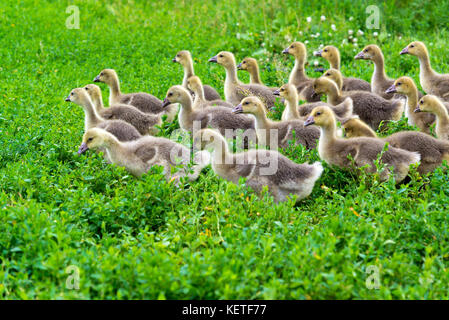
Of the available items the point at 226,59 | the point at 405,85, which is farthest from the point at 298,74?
the point at 405,85

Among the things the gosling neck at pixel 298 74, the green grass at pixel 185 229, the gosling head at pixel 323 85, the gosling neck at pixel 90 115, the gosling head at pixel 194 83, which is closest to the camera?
the green grass at pixel 185 229

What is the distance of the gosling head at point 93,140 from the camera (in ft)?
23.5

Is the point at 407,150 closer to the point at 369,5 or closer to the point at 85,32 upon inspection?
the point at 369,5

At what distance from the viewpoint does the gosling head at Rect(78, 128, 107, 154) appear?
283 inches

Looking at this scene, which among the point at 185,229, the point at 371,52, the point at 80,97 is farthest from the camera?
the point at 371,52

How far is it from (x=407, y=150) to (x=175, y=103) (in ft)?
12.8

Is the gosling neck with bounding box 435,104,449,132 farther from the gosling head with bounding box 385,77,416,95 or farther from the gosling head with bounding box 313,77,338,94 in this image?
the gosling head with bounding box 313,77,338,94

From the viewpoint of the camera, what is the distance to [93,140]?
719 cm

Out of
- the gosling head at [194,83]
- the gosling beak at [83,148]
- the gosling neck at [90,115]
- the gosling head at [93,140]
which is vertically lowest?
the gosling beak at [83,148]

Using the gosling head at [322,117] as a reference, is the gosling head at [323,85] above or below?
above

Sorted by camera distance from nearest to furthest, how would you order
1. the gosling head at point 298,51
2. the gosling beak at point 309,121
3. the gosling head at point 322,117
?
the gosling head at point 322,117 < the gosling beak at point 309,121 < the gosling head at point 298,51

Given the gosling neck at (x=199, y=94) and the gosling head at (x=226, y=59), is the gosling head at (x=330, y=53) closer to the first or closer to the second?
the gosling head at (x=226, y=59)

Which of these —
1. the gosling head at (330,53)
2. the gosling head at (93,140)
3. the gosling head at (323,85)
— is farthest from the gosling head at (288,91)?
the gosling head at (93,140)

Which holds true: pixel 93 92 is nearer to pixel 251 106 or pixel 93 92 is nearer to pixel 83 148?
pixel 83 148
